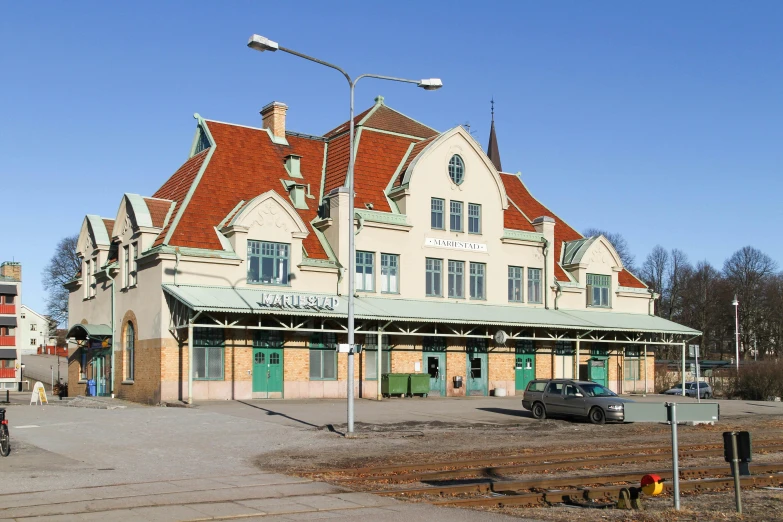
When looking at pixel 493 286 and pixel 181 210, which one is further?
pixel 493 286

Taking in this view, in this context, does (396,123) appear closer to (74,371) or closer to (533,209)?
(533,209)

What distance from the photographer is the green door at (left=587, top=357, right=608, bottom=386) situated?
4397cm

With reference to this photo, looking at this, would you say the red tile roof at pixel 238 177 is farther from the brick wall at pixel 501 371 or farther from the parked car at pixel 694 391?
the parked car at pixel 694 391

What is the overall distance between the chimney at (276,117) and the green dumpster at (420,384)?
13.7 m

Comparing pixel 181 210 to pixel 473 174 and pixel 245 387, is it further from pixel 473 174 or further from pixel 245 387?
pixel 473 174

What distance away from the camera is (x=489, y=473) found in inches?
619

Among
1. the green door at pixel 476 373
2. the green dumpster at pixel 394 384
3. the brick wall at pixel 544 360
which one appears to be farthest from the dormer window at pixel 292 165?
the brick wall at pixel 544 360

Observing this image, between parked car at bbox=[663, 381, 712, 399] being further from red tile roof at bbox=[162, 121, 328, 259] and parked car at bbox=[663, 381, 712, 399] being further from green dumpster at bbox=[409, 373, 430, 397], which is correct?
red tile roof at bbox=[162, 121, 328, 259]

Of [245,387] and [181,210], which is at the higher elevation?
[181,210]

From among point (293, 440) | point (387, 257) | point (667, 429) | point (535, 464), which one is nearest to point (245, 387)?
point (387, 257)

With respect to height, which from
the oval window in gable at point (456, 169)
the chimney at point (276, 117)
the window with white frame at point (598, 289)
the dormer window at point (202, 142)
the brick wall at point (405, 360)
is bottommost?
the brick wall at point (405, 360)

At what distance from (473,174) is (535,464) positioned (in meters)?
26.0

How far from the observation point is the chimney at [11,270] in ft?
293

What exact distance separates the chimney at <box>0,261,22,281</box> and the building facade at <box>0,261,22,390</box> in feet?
6.75
